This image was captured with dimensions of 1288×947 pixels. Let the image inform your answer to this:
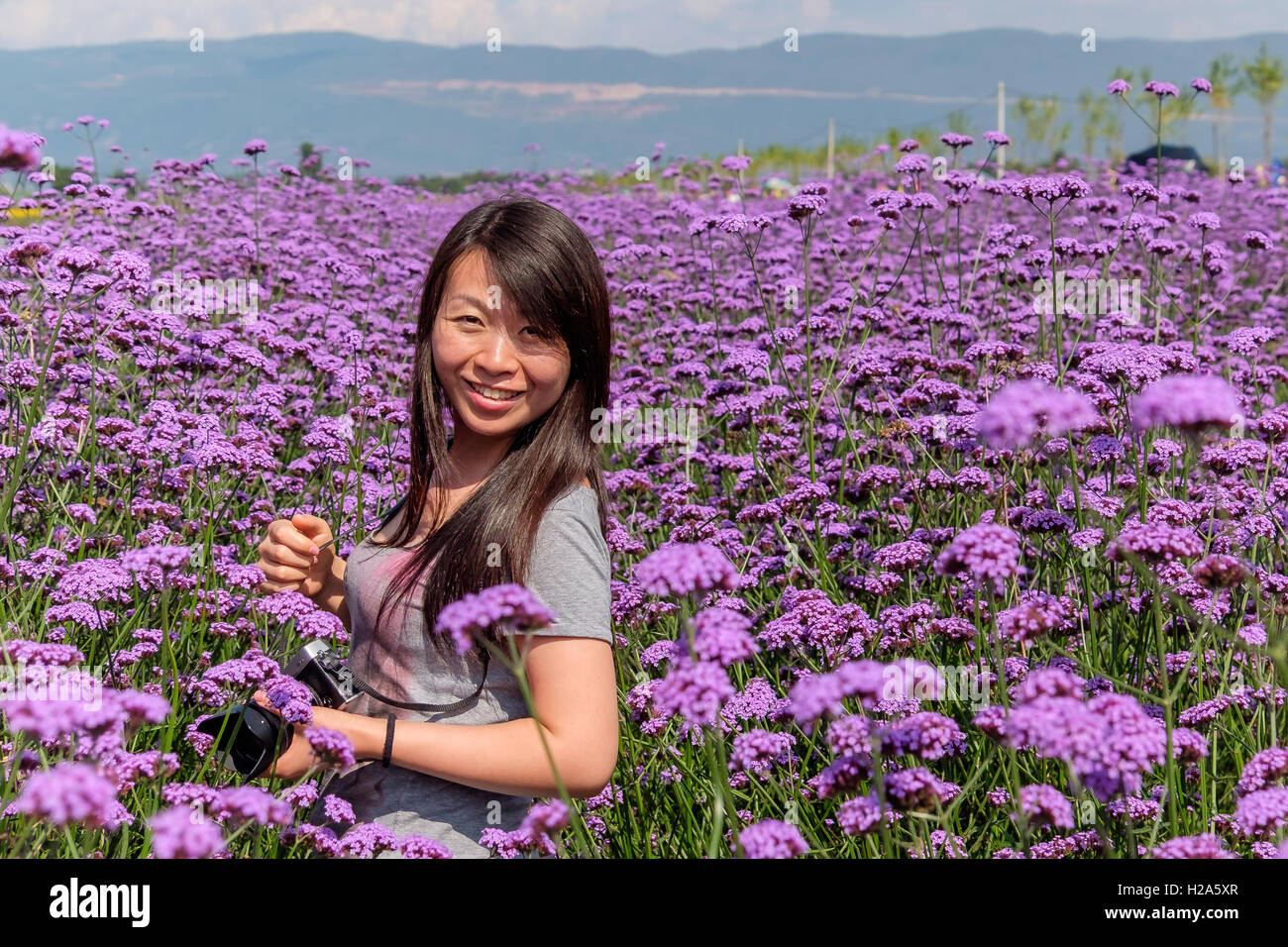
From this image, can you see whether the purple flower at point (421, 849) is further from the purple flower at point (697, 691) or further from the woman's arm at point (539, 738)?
the purple flower at point (697, 691)

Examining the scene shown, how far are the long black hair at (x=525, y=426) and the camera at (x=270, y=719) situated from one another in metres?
0.12

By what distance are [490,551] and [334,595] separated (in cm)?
73

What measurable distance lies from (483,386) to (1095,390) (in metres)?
2.16

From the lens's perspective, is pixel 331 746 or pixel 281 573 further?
pixel 281 573

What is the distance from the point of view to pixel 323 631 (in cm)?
245

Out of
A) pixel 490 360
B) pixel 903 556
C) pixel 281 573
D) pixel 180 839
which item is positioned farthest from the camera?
pixel 903 556

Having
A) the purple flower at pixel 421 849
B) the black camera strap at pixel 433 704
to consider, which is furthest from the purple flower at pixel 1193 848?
the black camera strap at pixel 433 704

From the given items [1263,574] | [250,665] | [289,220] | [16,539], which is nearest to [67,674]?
[250,665]

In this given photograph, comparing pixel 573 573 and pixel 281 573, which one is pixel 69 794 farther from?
pixel 281 573

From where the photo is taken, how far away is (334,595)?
2.81 m

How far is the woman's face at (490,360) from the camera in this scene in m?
2.40

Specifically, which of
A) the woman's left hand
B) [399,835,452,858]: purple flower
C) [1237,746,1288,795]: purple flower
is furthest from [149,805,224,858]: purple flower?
A: [1237,746,1288,795]: purple flower

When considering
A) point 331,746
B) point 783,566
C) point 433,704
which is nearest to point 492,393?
point 433,704
